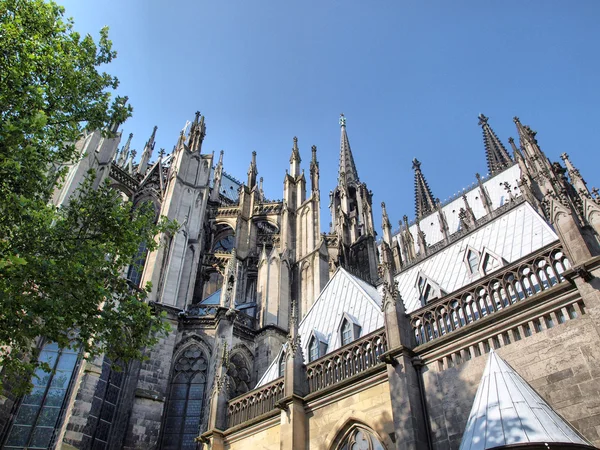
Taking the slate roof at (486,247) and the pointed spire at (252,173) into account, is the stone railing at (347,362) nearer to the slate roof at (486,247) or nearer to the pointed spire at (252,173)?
the slate roof at (486,247)

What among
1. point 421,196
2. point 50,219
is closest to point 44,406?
point 50,219

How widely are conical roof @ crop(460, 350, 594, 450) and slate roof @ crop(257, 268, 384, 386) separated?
611cm

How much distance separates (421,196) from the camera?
62.2 metres

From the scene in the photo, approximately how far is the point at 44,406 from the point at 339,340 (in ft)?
32.1

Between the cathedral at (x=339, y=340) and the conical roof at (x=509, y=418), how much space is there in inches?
1.1

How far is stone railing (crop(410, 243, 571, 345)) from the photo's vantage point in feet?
32.6

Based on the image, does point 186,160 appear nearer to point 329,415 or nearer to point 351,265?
point 351,265

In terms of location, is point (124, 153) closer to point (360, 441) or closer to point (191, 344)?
point (191, 344)

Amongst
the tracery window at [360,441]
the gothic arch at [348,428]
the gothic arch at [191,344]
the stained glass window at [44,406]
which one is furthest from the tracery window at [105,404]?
the tracery window at [360,441]

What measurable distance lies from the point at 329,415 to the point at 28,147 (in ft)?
30.8

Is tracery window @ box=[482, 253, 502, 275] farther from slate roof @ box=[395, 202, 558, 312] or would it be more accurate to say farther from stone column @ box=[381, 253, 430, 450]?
stone column @ box=[381, 253, 430, 450]

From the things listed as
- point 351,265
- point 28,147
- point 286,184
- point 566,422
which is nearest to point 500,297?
point 566,422

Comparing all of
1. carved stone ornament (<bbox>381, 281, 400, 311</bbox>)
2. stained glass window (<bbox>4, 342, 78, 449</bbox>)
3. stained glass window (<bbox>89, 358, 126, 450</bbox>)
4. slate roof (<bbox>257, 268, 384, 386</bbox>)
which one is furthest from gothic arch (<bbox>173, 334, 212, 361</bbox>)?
carved stone ornament (<bbox>381, 281, 400, 311</bbox>)

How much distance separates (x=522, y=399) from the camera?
8258 millimetres
